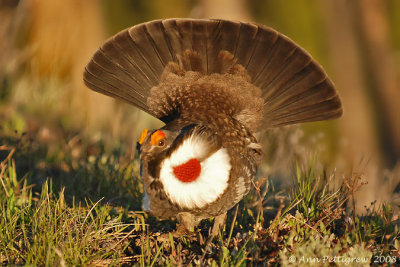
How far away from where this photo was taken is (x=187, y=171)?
11.1 ft

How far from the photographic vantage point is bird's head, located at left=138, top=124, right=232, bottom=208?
3.39 metres

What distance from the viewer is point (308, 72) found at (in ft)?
13.4

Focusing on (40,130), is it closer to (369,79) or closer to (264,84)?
(264,84)

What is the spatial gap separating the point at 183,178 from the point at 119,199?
1211mm

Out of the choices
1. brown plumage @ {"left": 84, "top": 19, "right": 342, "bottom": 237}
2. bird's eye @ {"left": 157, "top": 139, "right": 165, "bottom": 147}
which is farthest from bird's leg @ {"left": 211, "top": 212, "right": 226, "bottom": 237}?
bird's eye @ {"left": 157, "top": 139, "right": 165, "bottom": 147}

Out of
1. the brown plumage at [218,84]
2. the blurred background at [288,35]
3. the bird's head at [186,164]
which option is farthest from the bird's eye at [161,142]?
the blurred background at [288,35]

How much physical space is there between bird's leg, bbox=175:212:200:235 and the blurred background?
1071 mm

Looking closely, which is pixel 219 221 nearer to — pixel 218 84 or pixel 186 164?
pixel 186 164

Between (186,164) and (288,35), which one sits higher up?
(288,35)

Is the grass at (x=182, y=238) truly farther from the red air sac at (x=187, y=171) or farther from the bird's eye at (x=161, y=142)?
the bird's eye at (x=161, y=142)

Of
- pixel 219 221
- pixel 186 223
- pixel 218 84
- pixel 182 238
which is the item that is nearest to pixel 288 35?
pixel 218 84

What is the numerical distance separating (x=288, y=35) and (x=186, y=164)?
1335 cm

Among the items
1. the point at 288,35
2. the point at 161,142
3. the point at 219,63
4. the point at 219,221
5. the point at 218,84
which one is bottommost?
the point at 219,221

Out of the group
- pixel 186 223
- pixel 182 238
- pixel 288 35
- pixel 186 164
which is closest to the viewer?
pixel 186 164
